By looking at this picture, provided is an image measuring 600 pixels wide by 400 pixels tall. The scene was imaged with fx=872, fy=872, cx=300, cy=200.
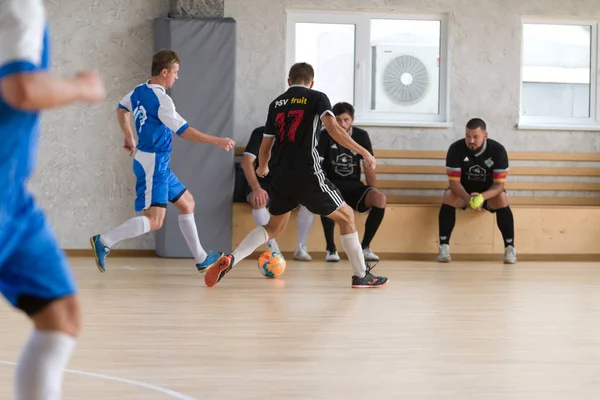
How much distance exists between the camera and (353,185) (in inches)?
306

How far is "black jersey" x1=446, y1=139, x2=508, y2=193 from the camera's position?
7848 mm

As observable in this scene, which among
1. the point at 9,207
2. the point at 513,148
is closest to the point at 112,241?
the point at 9,207

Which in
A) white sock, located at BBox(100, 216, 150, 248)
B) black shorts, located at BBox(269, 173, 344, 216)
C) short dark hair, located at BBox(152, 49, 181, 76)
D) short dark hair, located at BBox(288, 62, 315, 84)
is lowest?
white sock, located at BBox(100, 216, 150, 248)

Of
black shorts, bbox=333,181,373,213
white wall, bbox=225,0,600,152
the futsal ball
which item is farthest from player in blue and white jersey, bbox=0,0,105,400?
white wall, bbox=225,0,600,152

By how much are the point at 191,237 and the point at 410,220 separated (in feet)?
9.14

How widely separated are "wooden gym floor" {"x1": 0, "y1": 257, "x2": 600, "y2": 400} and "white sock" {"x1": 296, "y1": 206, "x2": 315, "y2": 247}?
1.48 metres

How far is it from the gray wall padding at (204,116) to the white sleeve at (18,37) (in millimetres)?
6076

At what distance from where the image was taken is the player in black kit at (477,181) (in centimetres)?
777

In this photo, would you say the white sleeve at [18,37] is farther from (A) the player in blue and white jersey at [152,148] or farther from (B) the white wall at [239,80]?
(B) the white wall at [239,80]

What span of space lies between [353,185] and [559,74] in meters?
2.66

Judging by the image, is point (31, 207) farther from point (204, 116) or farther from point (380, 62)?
point (380, 62)

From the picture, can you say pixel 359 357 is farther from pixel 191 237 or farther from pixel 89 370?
pixel 191 237

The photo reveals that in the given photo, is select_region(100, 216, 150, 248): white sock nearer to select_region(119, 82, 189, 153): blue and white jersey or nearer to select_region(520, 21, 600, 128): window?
select_region(119, 82, 189, 153): blue and white jersey

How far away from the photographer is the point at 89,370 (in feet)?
9.56
